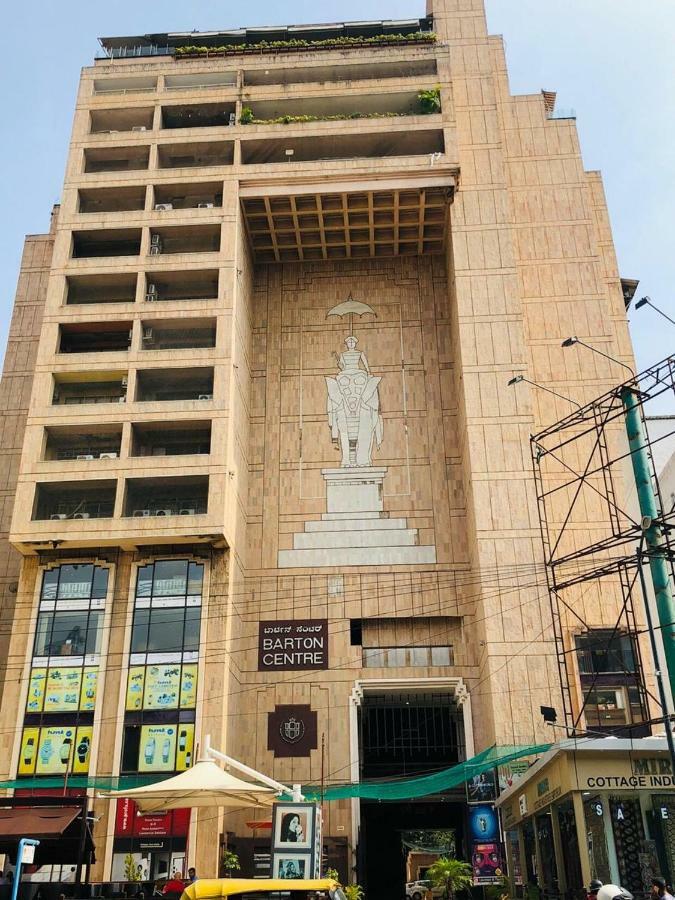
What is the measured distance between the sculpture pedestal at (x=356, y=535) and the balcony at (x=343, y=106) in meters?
17.9

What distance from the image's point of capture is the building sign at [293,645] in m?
34.1

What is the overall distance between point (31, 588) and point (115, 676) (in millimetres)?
4822

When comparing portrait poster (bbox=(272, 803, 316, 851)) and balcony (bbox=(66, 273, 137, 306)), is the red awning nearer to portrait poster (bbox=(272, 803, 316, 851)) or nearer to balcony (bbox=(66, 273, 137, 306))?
portrait poster (bbox=(272, 803, 316, 851))

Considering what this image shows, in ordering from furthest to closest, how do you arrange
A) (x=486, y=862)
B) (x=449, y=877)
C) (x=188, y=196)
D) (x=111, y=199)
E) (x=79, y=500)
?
(x=188, y=196), (x=111, y=199), (x=79, y=500), (x=486, y=862), (x=449, y=877)

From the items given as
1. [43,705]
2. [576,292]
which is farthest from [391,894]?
[576,292]

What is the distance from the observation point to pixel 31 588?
32.8 m

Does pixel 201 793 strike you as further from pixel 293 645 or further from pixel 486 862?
pixel 293 645

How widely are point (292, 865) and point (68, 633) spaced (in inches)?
690

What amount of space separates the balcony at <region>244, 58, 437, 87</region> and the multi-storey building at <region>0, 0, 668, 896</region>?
150 millimetres

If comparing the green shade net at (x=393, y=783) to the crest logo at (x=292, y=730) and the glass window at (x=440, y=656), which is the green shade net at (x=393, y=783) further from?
the glass window at (x=440, y=656)

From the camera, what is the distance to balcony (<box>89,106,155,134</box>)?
41.7m

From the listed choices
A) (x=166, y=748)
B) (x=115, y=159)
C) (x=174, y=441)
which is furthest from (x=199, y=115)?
(x=166, y=748)

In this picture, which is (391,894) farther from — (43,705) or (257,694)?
(43,705)

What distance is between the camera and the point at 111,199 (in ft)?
134
